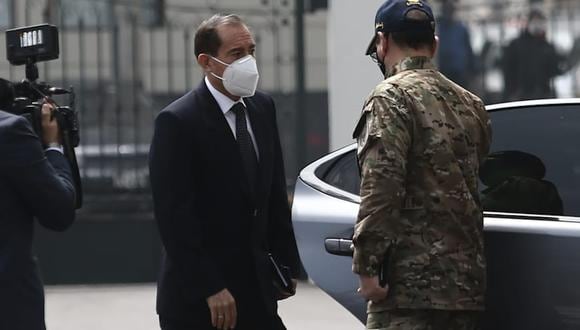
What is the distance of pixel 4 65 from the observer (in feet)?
28.8

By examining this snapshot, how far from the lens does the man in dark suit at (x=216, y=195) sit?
13.3 ft

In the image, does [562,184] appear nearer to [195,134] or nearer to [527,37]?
[195,134]

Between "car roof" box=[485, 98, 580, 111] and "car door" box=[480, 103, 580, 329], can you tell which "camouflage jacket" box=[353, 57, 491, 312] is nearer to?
"car door" box=[480, 103, 580, 329]

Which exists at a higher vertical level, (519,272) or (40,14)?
(40,14)

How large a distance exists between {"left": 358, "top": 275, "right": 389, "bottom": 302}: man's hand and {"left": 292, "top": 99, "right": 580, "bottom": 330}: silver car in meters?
0.50

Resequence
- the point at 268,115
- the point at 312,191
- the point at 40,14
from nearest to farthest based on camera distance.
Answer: the point at 268,115
the point at 312,191
the point at 40,14

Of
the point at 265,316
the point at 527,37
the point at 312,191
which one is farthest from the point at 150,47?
the point at 265,316

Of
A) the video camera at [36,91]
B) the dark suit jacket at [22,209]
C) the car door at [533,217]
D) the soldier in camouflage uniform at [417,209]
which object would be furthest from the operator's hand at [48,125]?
the car door at [533,217]

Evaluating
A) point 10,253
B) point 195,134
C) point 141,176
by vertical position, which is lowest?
point 141,176

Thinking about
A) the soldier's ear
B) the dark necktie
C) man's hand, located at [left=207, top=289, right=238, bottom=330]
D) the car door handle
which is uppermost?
the soldier's ear

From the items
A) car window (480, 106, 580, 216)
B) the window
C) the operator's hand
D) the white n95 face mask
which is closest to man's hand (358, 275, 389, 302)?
car window (480, 106, 580, 216)

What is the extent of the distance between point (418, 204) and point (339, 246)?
28.7 inches

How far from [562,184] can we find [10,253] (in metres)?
1.85

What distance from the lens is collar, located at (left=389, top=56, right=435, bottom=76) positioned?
3850mm
